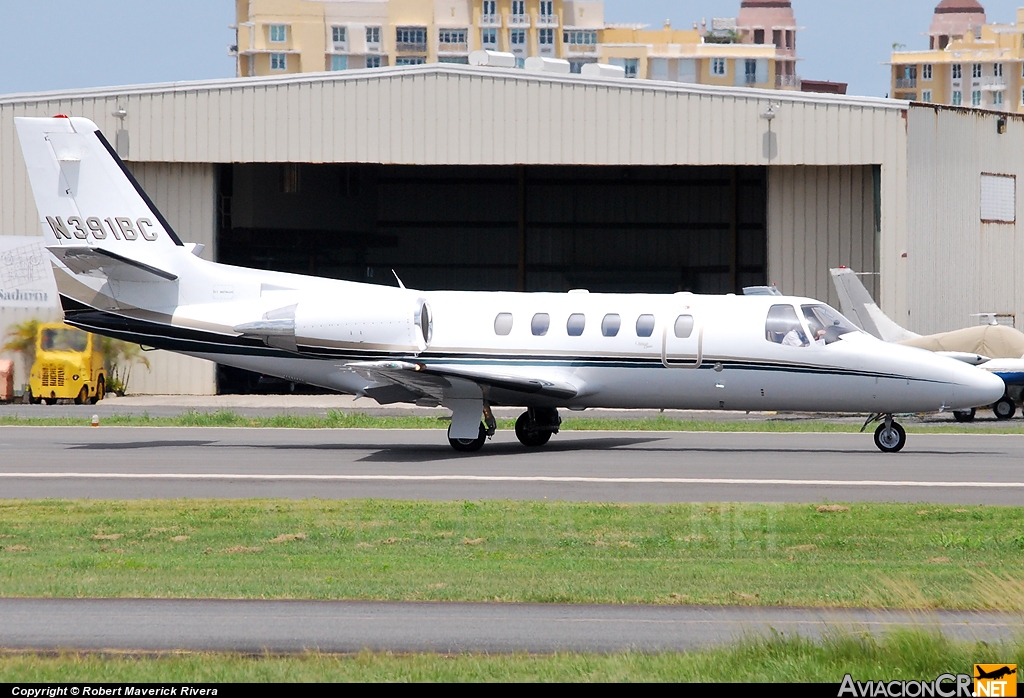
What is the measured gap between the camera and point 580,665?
25.8 ft

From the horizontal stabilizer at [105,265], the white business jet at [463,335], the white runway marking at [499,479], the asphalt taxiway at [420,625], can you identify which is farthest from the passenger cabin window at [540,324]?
the asphalt taxiway at [420,625]

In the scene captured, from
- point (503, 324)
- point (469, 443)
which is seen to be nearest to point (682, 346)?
point (503, 324)

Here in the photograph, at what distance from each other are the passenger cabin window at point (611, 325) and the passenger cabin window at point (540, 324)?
0.96 metres

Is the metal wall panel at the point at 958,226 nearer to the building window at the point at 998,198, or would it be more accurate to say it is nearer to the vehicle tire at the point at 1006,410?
the building window at the point at 998,198

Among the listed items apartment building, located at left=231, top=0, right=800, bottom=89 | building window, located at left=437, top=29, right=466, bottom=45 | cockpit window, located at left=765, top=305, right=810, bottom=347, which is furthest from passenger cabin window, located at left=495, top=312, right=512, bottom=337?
building window, located at left=437, top=29, right=466, bottom=45

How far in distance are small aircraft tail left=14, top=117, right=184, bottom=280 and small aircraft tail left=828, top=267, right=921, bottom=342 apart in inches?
706

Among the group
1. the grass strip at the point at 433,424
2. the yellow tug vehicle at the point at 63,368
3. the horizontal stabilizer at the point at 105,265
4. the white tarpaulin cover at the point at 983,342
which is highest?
the horizontal stabilizer at the point at 105,265

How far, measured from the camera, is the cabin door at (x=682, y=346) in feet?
69.4

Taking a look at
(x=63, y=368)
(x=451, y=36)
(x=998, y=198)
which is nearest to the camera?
(x=63, y=368)

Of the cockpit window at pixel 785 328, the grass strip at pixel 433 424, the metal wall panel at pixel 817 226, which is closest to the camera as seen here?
the cockpit window at pixel 785 328

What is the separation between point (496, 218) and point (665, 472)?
1153 inches

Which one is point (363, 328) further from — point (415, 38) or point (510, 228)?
point (415, 38)

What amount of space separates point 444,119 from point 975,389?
19.8m

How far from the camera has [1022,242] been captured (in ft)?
131
